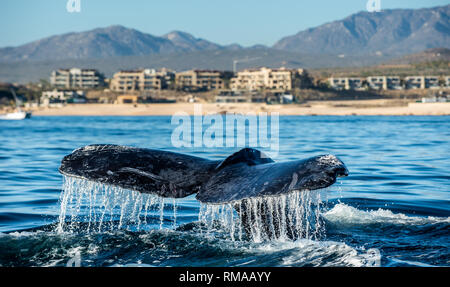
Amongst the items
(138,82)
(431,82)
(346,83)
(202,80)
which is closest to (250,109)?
(346,83)

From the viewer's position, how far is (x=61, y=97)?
117 metres

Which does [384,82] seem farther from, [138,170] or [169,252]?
[138,170]

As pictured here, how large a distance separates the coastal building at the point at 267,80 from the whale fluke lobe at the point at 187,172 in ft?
363

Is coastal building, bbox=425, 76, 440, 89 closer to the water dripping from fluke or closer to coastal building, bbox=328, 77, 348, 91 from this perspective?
coastal building, bbox=328, 77, 348, 91

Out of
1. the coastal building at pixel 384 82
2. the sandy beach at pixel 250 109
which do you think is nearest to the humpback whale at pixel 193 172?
the sandy beach at pixel 250 109

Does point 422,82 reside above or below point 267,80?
below

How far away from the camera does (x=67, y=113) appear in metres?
92.2

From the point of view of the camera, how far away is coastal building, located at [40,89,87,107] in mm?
109812

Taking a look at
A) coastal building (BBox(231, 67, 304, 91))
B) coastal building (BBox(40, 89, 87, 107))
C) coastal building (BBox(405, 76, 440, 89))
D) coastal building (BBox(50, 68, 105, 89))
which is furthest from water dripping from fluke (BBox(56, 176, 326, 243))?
coastal building (BBox(50, 68, 105, 89))

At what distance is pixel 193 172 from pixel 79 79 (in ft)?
503

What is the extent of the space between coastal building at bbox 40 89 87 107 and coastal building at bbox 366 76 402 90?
194 feet

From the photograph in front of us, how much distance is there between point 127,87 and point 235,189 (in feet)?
425

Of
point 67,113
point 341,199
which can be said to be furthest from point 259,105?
point 341,199
